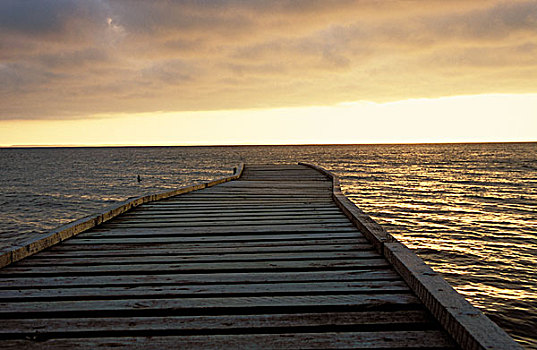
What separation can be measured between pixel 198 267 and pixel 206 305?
1.09 m

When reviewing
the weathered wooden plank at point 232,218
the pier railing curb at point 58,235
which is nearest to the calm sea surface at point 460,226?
the weathered wooden plank at point 232,218

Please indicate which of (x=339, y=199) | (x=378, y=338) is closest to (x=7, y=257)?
(x=378, y=338)

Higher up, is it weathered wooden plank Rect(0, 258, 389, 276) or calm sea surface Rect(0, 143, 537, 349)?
weathered wooden plank Rect(0, 258, 389, 276)

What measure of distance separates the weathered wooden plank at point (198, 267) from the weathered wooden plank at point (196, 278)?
133 mm

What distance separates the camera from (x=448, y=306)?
2816mm

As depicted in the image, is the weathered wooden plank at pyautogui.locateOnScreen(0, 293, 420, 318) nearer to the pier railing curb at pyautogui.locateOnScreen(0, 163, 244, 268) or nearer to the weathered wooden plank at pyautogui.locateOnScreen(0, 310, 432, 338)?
the weathered wooden plank at pyautogui.locateOnScreen(0, 310, 432, 338)

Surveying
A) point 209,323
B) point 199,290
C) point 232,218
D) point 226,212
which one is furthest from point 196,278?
point 226,212

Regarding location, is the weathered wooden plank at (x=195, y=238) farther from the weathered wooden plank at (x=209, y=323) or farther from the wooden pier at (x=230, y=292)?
the weathered wooden plank at (x=209, y=323)

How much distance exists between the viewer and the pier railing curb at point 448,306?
239 centimetres

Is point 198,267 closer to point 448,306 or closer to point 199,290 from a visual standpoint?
point 199,290

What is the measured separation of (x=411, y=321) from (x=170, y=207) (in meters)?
6.35

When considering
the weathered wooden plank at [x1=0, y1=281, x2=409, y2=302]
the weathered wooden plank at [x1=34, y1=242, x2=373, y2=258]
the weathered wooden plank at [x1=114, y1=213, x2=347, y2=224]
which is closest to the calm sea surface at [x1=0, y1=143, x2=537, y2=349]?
the weathered wooden plank at [x1=114, y1=213, x2=347, y2=224]

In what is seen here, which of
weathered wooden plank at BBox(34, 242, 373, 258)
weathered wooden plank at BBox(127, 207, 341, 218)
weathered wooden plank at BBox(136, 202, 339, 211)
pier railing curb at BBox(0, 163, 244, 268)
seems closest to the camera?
pier railing curb at BBox(0, 163, 244, 268)

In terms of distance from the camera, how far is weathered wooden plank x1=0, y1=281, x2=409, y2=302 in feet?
11.2
